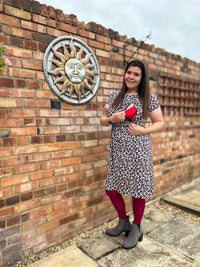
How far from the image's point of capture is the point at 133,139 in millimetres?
1914

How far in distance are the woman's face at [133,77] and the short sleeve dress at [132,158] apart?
0.36 ft

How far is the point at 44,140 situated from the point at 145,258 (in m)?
1.41

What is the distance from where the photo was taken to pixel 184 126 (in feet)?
12.4

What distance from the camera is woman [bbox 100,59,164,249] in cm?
191

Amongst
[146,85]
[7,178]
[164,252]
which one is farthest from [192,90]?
[7,178]

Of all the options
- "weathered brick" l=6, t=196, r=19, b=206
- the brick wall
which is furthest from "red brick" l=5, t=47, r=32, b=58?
"weathered brick" l=6, t=196, r=19, b=206

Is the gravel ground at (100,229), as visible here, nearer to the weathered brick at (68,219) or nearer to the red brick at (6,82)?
the weathered brick at (68,219)

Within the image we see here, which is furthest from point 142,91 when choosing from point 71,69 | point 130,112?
point 71,69

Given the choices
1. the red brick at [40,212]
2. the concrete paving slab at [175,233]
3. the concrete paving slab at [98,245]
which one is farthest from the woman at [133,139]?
the red brick at [40,212]

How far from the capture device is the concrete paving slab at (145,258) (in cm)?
183

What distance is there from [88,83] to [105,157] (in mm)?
886

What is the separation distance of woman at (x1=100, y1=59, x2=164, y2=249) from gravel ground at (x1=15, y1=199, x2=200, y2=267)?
1.65ft

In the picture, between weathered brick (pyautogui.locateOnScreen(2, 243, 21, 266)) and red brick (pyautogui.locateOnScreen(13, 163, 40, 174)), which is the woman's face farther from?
weathered brick (pyautogui.locateOnScreen(2, 243, 21, 266))

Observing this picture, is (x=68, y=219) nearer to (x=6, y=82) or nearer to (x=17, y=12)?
(x=6, y=82)
